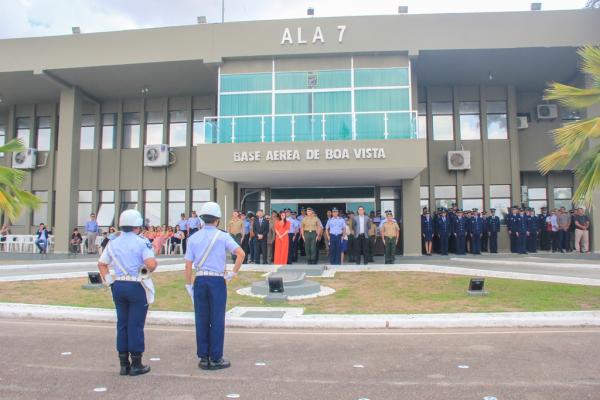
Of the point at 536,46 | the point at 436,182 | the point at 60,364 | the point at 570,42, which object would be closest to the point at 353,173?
the point at 436,182

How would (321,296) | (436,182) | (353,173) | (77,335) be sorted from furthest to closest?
(436,182), (353,173), (321,296), (77,335)

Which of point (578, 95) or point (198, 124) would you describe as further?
point (198, 124)

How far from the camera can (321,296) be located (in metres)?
10.4

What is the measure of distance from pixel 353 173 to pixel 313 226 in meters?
2.85

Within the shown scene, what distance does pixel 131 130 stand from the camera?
81.0 ft

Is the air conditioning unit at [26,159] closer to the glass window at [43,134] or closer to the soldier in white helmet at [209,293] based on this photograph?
the glass window at [43,134]

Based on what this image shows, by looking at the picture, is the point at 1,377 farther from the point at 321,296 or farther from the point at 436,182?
the point at 436,182

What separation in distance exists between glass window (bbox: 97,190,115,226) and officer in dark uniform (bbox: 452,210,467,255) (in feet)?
53.8

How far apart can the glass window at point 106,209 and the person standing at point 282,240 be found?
40.1 feet

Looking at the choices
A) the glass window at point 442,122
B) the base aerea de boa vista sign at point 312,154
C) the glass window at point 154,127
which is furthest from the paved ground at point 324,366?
the glass window at point 154,127

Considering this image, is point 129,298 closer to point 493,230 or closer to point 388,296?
point 388,296

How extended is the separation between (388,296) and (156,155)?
16700 millimetres

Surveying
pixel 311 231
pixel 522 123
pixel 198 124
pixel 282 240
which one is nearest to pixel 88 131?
pixel 198 124

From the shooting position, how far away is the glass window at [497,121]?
72.6 feet
